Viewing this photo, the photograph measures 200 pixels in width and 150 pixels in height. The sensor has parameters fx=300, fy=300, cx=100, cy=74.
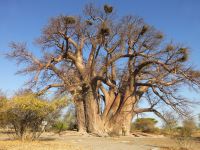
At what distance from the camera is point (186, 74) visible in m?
17.8

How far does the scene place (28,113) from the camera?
11.1 m

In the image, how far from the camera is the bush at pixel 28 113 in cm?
1074

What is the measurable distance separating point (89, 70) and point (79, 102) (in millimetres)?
2123

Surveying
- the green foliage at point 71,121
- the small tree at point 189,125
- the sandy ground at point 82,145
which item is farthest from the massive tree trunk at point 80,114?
the sandy ground at point 82,145

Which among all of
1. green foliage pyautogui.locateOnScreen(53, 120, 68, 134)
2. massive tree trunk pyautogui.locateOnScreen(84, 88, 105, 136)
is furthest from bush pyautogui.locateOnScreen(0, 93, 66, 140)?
massive tree trunk pyautogui.locateOnScreen(84, 88, 105, 136)

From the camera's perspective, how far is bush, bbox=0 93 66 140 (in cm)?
1074

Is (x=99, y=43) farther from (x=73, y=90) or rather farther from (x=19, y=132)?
(x=19, y=132)

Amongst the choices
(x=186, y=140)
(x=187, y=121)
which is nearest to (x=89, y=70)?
(x=187, y=121)

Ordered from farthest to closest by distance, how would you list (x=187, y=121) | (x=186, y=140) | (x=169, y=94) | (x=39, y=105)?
(x=169, y=94), (x=187, y=121), (x=39, y=105), (x=186, y=140)

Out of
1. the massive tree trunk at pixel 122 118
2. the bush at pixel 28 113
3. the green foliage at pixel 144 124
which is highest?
the green foliage at pixel 144 124

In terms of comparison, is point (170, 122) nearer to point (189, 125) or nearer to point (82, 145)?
point (189, 125)

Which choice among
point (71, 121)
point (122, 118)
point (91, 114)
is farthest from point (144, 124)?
point (91, 114)

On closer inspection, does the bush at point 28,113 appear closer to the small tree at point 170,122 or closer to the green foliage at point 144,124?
the small tree at point 170,122

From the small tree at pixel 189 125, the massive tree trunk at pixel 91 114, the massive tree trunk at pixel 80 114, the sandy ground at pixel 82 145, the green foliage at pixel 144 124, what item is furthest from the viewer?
the green foliage at pixel 144 124
